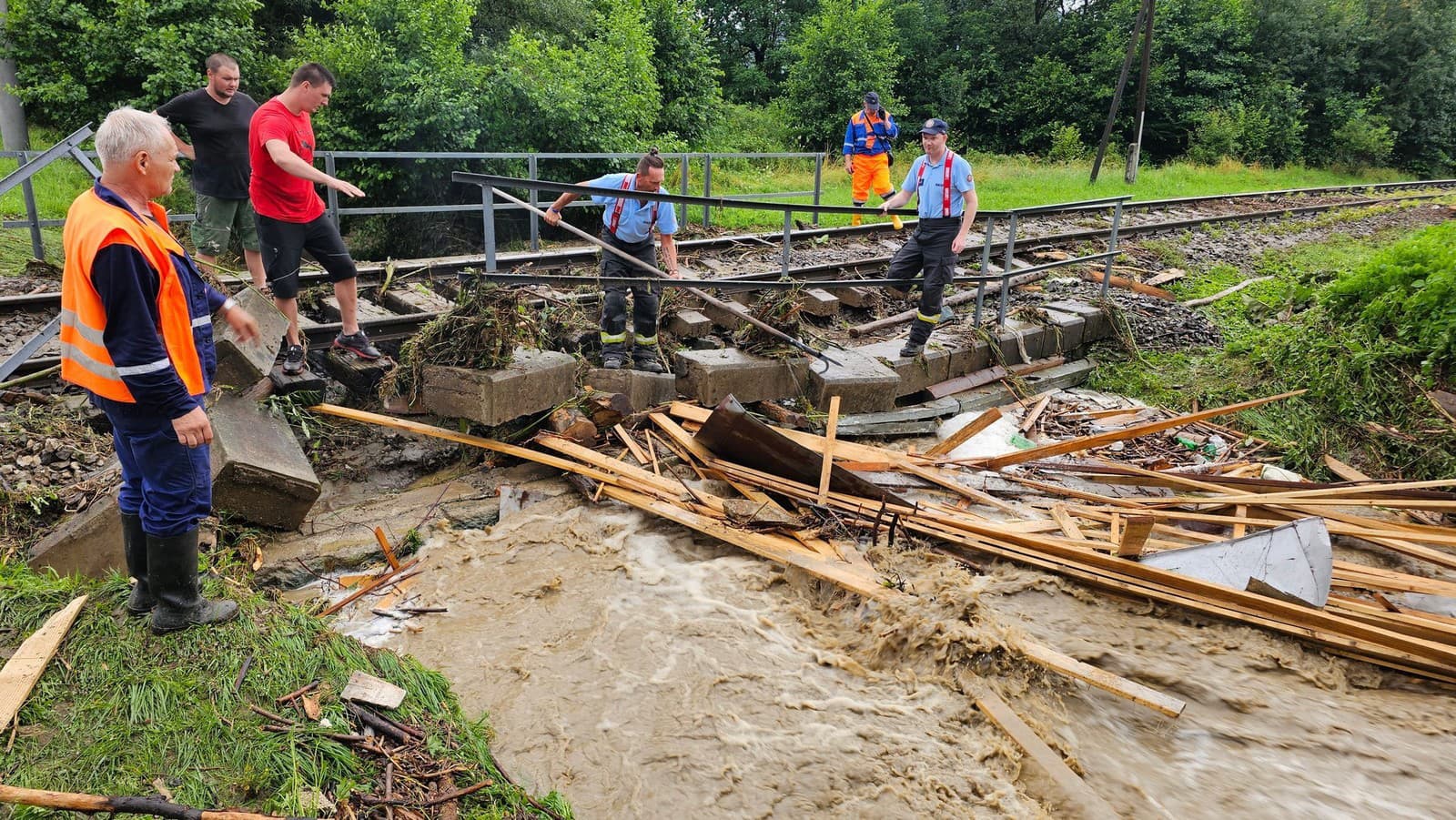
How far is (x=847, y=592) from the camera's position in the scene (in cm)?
459

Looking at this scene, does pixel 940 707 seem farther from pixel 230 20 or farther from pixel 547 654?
pixel 230 20

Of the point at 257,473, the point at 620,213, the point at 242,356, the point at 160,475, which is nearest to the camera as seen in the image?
the point at 160,475

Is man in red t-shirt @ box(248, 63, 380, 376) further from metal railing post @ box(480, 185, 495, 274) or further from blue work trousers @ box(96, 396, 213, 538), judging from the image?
blue work trousers @ box(96, 396, 213, 538)

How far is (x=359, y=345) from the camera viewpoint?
6.41 meters

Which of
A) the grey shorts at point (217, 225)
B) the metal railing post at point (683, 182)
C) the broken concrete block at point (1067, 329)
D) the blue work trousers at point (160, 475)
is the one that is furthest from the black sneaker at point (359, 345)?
the metal railing post at point (683, 182)

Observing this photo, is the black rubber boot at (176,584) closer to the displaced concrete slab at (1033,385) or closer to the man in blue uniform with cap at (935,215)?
the man in blue uniform with cap at (935,215)

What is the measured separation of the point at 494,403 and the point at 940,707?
3105mm

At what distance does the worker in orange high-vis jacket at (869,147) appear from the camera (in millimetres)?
12570

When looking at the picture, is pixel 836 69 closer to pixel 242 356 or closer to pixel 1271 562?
pixel 242 356

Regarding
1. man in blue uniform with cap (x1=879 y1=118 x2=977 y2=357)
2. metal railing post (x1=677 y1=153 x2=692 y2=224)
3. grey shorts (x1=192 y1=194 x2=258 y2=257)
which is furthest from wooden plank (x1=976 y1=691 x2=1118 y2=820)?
metal railing post (x1=677 y1=153 x2=692 y2=224)

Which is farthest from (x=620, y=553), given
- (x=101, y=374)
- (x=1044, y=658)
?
(x=101, y=374)

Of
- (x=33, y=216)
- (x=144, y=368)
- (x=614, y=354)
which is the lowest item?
(x=614, y=354)

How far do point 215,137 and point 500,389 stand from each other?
10.7 ft

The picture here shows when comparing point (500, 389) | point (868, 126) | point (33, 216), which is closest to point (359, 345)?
point (500, 389)
